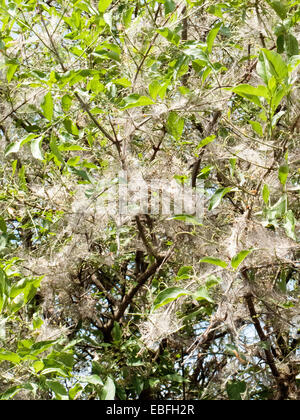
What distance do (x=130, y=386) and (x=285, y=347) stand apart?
2.33ft

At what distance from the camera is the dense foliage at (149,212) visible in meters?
1.55

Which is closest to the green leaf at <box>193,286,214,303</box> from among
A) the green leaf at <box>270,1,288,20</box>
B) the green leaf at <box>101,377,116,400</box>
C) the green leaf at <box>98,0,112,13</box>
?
the green leaf at <box>101,377,116,400</box>

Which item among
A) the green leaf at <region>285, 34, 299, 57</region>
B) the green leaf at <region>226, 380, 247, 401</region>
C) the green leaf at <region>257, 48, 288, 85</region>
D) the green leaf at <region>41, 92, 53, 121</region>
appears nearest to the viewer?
the green leaf at <region>257, 48, 288, 85</region>

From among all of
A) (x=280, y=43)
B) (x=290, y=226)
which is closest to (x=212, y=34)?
(x=280, y=43)

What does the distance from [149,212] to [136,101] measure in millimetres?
524

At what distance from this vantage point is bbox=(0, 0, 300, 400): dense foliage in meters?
1.55

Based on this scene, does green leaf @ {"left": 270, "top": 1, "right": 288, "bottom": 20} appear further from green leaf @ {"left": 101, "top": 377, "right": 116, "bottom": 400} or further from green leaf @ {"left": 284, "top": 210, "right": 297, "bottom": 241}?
green leaf @ {"left": 101, "top": 377, "right": 116, "bottom": 400}

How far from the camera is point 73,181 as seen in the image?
2.20 metres

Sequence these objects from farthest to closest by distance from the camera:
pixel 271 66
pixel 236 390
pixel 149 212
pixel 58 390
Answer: pixel 149 212, pixel 236 390, pixel 58 390, pixel 271 66

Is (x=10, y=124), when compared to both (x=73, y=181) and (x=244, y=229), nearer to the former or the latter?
(x=73, y=181)

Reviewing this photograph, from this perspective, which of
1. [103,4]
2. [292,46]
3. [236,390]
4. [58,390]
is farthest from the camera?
[236,390]

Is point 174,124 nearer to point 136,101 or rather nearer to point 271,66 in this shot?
point 136,101

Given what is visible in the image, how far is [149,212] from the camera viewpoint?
6.30ft

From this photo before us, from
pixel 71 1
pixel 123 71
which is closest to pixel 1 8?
pixel 71 1
